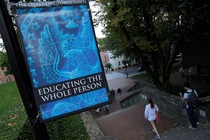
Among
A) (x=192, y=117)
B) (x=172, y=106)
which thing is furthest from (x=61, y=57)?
(x=172, y=106)

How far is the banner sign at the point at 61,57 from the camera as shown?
2783mm

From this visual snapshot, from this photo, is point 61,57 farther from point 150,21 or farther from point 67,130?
point 150,21

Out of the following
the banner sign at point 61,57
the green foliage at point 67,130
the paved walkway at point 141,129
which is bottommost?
the paved walkway at point 141,129

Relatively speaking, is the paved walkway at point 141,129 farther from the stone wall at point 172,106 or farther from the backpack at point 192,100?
the backpack at point 192,100

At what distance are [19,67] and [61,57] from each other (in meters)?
0.57

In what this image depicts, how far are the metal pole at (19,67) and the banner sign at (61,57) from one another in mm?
83

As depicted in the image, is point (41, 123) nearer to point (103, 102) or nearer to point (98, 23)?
point (103, 102)

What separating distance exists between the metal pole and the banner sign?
0.08 metres

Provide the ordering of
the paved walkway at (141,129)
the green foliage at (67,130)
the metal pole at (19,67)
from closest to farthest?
the metal pole at (19,67)
the green foliage at (67,130)
the paved walkway at (141,129)

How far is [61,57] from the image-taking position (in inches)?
117

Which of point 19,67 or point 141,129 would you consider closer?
point 19,67

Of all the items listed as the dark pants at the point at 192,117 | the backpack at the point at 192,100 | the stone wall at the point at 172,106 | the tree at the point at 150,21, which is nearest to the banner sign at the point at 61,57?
the backpack at the point at 192,100

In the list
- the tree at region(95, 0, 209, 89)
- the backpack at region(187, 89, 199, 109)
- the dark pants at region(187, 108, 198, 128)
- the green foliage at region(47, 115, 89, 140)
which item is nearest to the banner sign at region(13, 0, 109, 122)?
the green foliage at region(47, 115, 89, 140)

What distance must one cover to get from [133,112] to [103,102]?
8995mm
